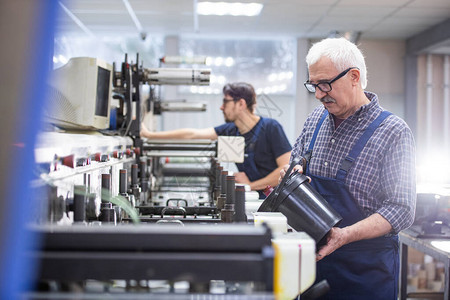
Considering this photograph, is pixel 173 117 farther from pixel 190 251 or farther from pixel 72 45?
pixel 190 251

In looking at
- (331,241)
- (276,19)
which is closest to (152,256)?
(331,241)

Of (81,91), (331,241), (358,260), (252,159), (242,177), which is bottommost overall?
(358,260)

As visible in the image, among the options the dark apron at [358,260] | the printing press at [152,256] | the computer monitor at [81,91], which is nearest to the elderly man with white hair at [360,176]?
the dark apron at [358,260]

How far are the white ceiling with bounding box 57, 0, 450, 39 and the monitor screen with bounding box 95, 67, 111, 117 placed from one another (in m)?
2.28

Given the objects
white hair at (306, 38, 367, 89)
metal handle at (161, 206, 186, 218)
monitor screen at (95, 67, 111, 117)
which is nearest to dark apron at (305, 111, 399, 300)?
white hair at (306, 38, 367, 89)

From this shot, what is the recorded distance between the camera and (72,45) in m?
5.31

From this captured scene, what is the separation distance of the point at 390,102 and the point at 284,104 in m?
1.51

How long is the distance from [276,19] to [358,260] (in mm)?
4157

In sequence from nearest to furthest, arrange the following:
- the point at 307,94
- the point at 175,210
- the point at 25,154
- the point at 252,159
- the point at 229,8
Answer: the point at 25,154
the point at 175,210
the point at 252,159
the point at 229,8
the point at 307,94

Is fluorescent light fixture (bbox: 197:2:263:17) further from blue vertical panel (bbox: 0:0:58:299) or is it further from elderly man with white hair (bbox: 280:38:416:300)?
blue vertical panel (bbox: 0:0:58:299)

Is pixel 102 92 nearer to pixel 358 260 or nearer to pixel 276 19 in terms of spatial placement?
pixel 358 260

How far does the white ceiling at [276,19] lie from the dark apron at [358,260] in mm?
3353

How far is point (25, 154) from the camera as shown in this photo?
28.1 inches

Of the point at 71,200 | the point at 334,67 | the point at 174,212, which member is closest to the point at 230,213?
the point at 174,212
